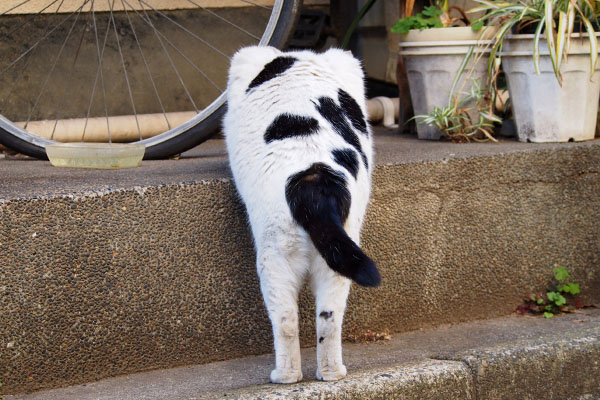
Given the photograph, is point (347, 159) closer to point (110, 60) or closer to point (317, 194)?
point (317, 194)

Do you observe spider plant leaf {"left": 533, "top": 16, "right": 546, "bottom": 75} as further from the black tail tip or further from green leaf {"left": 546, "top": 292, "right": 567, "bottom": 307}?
the black tail tip

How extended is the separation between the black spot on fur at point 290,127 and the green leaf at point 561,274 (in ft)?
3.92

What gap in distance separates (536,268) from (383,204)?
65 centimetres

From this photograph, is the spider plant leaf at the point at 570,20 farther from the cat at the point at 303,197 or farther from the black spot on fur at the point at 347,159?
the black spot on fur at the point at 347,159

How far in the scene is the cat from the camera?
61.5 inches

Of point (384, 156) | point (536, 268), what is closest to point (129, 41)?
point (384, 156)

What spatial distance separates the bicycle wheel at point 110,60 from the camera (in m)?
3.18

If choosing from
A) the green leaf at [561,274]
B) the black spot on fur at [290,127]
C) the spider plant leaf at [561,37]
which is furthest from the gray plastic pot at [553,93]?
the black spot on fur at [290,127]

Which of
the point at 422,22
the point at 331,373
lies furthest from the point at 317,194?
the point at 422,22

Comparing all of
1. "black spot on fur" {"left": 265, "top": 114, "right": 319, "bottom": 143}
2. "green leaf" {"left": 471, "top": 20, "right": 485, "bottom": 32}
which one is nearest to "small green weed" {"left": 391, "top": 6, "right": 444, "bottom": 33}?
"green leaf" {"left": 471, "top": 20, "right": 485, "bottom": 32}

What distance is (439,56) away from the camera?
2.94 m

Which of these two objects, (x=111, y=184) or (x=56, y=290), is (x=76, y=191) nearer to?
(x=111, y=184)

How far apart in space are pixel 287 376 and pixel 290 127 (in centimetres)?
59

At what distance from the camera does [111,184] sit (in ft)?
6.56
